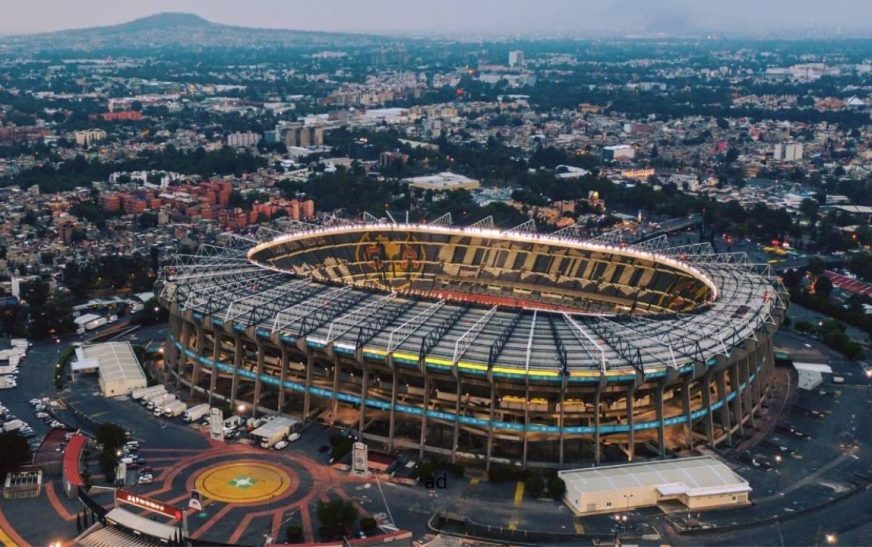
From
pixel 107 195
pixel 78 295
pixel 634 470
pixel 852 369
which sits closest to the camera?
pixel 634 470

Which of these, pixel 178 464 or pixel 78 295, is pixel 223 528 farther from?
pixel 78 295

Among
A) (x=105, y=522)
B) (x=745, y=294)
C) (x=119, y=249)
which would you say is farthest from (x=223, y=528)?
(x=119, y=249)

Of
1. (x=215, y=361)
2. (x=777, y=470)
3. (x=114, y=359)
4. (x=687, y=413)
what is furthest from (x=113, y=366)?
(x=777, y=470)

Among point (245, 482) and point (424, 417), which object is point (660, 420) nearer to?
point (424, 417)

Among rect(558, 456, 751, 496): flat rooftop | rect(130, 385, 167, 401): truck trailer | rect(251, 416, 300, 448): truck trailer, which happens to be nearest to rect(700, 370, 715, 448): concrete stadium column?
rect(558, 456, 751, 496): flat rooftop

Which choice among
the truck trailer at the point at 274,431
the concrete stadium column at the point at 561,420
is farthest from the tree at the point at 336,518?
the concrete stadium column at the point at 561,420

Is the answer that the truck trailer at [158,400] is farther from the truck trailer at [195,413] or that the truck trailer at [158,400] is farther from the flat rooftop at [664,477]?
the flat rooftop at [664,477]

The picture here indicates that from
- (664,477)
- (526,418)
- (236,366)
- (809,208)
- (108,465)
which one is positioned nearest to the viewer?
(664,477)
